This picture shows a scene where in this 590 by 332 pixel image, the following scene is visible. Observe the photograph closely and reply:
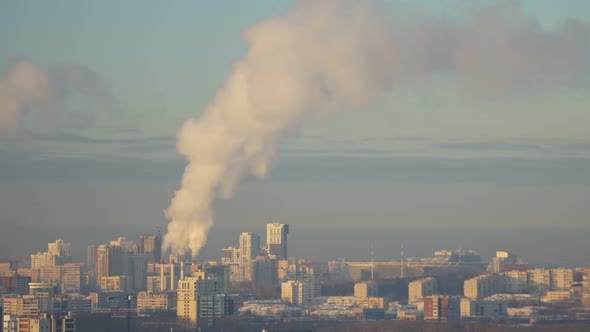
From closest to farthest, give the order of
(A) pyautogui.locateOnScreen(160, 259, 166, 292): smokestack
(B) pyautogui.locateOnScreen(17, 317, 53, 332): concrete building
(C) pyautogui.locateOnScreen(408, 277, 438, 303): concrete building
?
(B) pyautogui.locateOnScreen(17, 317, 53, 332): concrete building → (C) pyautogui.locateOnScreen(408, 277, 438, 303): concrete building → (A) pyautogui.locateOnScreen(160, 259, 166, 292): smokestack

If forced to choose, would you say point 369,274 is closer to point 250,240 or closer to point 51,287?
point 250,240

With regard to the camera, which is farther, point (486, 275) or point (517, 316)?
point (486, 275)

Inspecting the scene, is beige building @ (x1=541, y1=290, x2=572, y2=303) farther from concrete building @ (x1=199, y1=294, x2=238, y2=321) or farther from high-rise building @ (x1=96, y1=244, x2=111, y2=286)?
high-rise building @ (x1=96, y1=244, x2=111, y2=286)

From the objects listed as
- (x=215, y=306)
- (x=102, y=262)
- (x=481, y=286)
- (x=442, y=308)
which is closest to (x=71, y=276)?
(x=102, y=262)

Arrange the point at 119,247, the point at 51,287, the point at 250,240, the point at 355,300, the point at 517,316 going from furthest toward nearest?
1. the point at 250,240
2. the point at 119,247
3. the point at 355,300
4. the point at 51,287
5. the point at 517,316

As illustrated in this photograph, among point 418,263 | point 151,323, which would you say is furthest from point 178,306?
point 418,263

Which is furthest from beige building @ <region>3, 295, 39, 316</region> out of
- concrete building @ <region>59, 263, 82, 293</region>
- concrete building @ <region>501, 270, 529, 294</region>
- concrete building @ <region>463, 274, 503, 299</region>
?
concrete building @ <region>501, 270, 529, 294</region>

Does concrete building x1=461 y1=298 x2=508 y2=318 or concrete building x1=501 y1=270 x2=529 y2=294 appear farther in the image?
concrete building x1=501 y1=270 x2=529 y2=294
